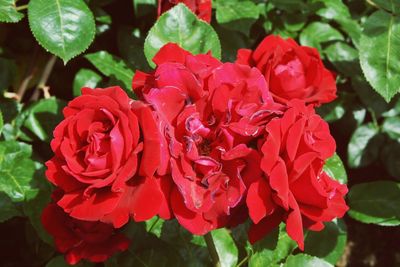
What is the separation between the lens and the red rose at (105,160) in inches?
32.9

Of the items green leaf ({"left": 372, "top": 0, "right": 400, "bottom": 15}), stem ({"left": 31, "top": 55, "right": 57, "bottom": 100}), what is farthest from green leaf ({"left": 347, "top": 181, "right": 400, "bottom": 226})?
Answer: stem ({"left": 31, "top": 55, "right": 57, "bottom": 100})

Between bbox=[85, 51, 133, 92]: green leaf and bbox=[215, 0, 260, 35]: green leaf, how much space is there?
0.24 meters

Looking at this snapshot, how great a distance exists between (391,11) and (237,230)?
0.58 metres

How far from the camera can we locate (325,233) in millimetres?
1372

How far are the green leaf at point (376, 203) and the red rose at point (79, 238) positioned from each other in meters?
0.57

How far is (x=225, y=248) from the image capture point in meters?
1.23

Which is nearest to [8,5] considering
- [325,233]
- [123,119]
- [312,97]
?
[123,119]

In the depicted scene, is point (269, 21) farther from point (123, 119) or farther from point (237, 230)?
point (123, 119)

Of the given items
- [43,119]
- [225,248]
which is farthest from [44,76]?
[225,248]

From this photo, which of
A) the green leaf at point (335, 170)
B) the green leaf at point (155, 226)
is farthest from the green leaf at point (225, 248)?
the green leaf at point (335, 170)

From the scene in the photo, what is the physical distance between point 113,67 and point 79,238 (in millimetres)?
447

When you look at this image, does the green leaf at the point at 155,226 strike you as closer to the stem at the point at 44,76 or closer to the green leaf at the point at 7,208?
the green leaf at the point at 7,208

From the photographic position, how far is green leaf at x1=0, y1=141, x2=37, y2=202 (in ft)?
4.26

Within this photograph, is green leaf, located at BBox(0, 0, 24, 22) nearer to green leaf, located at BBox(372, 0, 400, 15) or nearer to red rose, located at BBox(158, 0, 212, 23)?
red rose, located at BBox(158, 0, 212, 23)
